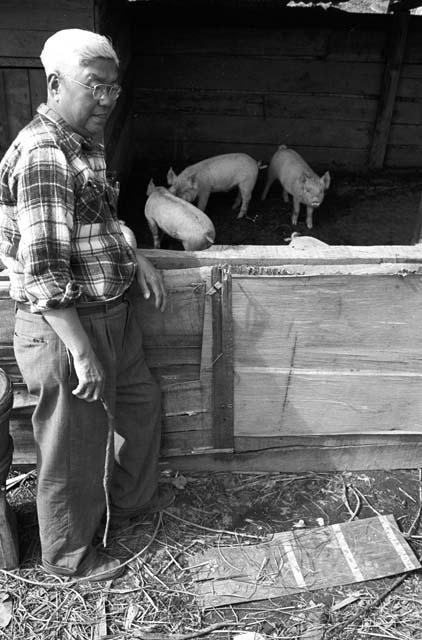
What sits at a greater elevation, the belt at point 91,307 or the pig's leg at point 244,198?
the belt at point 91,307

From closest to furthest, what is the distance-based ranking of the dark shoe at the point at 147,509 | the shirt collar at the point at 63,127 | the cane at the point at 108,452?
the shirt collar at the point at 63,127
the cane at the point at 108,452
the dark shoe at the point at 147,509

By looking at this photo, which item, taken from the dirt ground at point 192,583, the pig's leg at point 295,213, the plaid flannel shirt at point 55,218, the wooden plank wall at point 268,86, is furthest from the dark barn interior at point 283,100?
the plaid flannel shirt at point 55,218

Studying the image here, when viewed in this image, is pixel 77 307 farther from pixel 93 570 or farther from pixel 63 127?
pixel 93 570

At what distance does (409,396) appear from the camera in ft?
11.0

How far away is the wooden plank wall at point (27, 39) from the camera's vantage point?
185 inches

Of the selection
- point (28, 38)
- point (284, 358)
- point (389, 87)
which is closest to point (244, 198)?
point (389, 87)

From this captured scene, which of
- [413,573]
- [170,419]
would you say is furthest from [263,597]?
[170,419]

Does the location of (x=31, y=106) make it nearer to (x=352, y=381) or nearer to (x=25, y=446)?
(x=25, y=446)

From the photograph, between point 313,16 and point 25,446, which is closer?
point 25,446

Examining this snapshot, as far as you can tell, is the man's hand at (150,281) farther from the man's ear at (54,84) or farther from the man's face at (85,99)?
the man's ear at (54,84)

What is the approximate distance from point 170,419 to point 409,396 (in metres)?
1.24

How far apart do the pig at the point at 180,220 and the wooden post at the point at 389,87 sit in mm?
3837

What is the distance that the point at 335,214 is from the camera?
7.80 metres

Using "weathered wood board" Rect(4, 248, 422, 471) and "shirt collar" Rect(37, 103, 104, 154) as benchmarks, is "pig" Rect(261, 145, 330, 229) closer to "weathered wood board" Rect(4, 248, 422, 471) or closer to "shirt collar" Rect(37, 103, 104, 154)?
"weathered wood board" Rect(4, 248, 422, 471)
